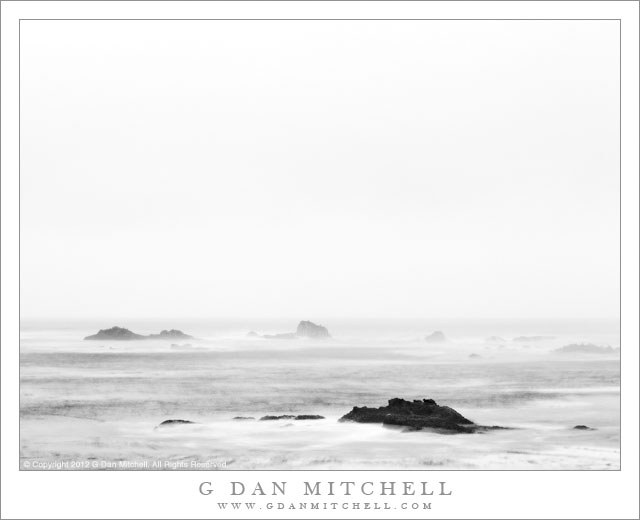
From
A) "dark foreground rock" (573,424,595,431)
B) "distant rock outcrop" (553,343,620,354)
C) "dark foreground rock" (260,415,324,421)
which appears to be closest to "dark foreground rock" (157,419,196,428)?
"dark foreground rock" (260,415,324,421)

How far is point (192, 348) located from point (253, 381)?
40.4 inches

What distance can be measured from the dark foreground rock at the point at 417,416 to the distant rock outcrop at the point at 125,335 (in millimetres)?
2698

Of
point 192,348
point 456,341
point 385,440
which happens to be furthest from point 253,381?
point 456,341

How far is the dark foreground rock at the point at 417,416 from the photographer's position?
473 inches

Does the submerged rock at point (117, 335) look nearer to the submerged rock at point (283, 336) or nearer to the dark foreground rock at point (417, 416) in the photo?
the submerged rock at point (283, 336)

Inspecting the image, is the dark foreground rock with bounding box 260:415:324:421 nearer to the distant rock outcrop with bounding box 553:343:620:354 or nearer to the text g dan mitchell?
the text g dan mitchell

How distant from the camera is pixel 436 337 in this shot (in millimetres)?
12594

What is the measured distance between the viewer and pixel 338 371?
485 inches

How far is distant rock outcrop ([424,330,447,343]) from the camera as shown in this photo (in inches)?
494

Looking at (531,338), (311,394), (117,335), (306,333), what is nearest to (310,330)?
(306,333)

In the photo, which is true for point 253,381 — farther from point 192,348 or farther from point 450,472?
point 450,472

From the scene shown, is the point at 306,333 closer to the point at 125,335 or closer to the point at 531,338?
the point at 125,335

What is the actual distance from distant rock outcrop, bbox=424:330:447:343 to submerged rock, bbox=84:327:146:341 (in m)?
4.24

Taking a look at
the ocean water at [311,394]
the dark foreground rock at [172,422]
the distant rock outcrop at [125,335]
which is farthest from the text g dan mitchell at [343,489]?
the distant rock outcrop at [125,335]
